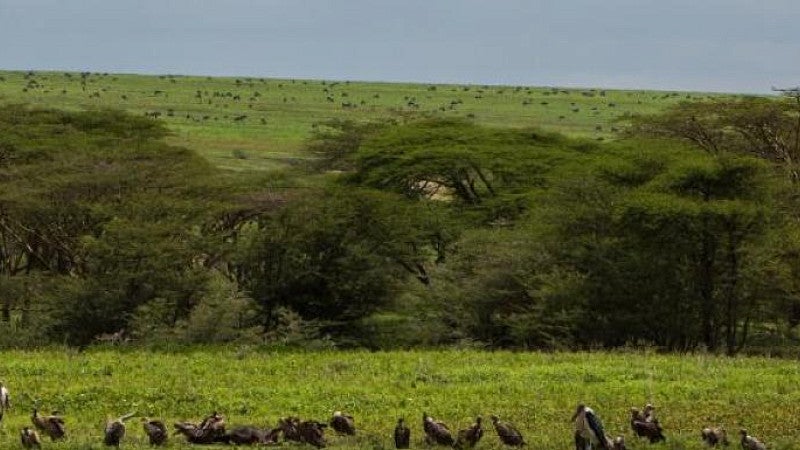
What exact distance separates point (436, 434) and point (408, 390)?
4.75 m

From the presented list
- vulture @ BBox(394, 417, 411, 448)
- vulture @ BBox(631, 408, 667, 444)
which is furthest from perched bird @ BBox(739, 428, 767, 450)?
vulture @ BBox(394, 417, 411, 448)

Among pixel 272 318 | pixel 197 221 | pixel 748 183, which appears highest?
pixel 748 183

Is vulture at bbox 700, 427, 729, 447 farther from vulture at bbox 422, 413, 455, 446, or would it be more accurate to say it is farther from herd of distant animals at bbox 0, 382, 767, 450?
vulture at bbox 422, 413, 455, 446

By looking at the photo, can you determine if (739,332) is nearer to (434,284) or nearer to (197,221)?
(434,284)

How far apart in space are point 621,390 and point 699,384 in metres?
1.23

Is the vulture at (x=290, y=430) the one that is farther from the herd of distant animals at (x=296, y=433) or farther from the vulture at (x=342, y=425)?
the vulture at (x=342, y=425)

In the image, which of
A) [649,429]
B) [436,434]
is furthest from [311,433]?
[649,429]

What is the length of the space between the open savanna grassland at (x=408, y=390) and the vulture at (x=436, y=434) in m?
0.42

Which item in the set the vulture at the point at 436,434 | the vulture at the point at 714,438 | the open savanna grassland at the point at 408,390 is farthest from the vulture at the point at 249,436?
the vulture at the point at 714,438

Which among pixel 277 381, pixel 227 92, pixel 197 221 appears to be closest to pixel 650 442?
pixel 277 381

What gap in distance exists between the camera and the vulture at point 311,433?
43.7ft

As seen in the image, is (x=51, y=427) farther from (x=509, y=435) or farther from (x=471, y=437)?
(x=509, y=435)

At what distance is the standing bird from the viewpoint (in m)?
12.3

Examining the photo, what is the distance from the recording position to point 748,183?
88.7 feet
